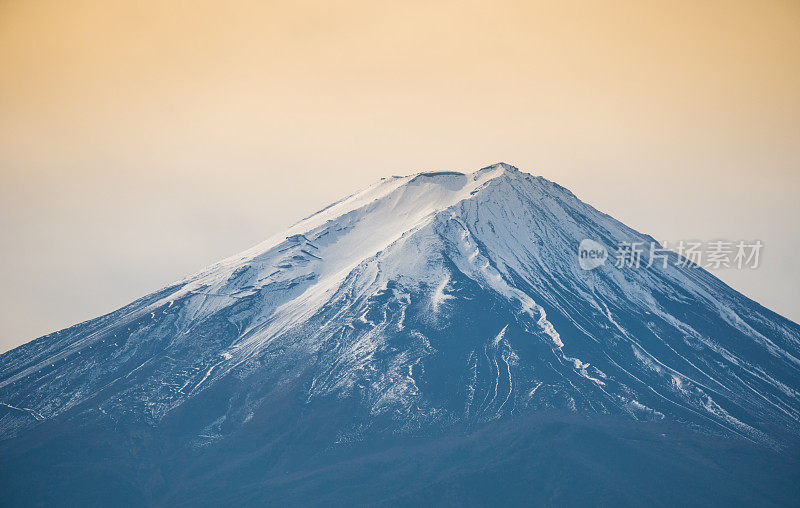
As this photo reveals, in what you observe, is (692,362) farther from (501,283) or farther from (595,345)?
(501,283)

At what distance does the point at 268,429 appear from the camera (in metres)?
148

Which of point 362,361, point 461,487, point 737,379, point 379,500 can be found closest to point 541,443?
point 461,487

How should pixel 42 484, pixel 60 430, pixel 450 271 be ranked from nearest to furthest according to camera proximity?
pixel 42 484
pixel 60 430
pixel 450 271

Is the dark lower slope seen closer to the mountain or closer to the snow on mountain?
the mountain

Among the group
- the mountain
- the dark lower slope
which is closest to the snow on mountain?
the mountain

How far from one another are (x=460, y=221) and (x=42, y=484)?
95.0m

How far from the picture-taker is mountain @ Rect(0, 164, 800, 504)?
13550cm

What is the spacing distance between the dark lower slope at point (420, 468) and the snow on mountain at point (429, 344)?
4624mm

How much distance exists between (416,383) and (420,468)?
20083 millimetres

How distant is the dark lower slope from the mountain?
1.07 feet

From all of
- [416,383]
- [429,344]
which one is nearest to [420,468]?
[416,383]

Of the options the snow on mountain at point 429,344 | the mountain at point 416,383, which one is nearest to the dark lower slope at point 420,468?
the mountain at point 416,383

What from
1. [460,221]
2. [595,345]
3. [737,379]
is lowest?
[737,379]

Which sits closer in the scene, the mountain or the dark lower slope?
the dark lower slope
